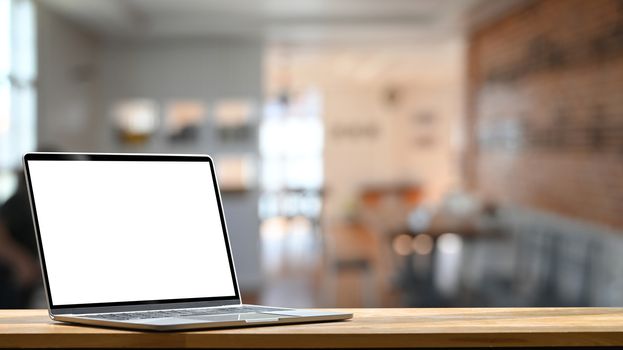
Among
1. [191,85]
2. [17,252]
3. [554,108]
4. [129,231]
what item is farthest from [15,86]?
[129,231]

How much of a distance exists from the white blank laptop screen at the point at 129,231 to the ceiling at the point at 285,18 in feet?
21.2

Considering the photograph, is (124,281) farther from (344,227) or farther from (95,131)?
(344,227)

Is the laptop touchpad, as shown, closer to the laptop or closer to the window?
the laptop

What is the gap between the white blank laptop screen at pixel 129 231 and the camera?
60.8 inches

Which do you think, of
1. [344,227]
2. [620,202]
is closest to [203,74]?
[620,202]

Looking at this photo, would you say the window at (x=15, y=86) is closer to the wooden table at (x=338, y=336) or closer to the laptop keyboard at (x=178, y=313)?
the laptop keyboard at (x=178, y=313)

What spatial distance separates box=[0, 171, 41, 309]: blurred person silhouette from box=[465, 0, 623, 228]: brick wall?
365 cm

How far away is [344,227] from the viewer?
17281 mm

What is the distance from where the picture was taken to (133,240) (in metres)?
1.60

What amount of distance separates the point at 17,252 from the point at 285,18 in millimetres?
4162

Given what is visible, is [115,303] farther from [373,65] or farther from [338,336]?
[373,65]

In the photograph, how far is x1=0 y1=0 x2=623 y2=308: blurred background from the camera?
6.42 m

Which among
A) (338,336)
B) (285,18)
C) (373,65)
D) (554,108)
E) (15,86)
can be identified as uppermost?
(285,18)

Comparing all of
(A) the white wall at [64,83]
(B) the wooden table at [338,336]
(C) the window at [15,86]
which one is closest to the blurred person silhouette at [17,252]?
(C) the window at [15,86]
